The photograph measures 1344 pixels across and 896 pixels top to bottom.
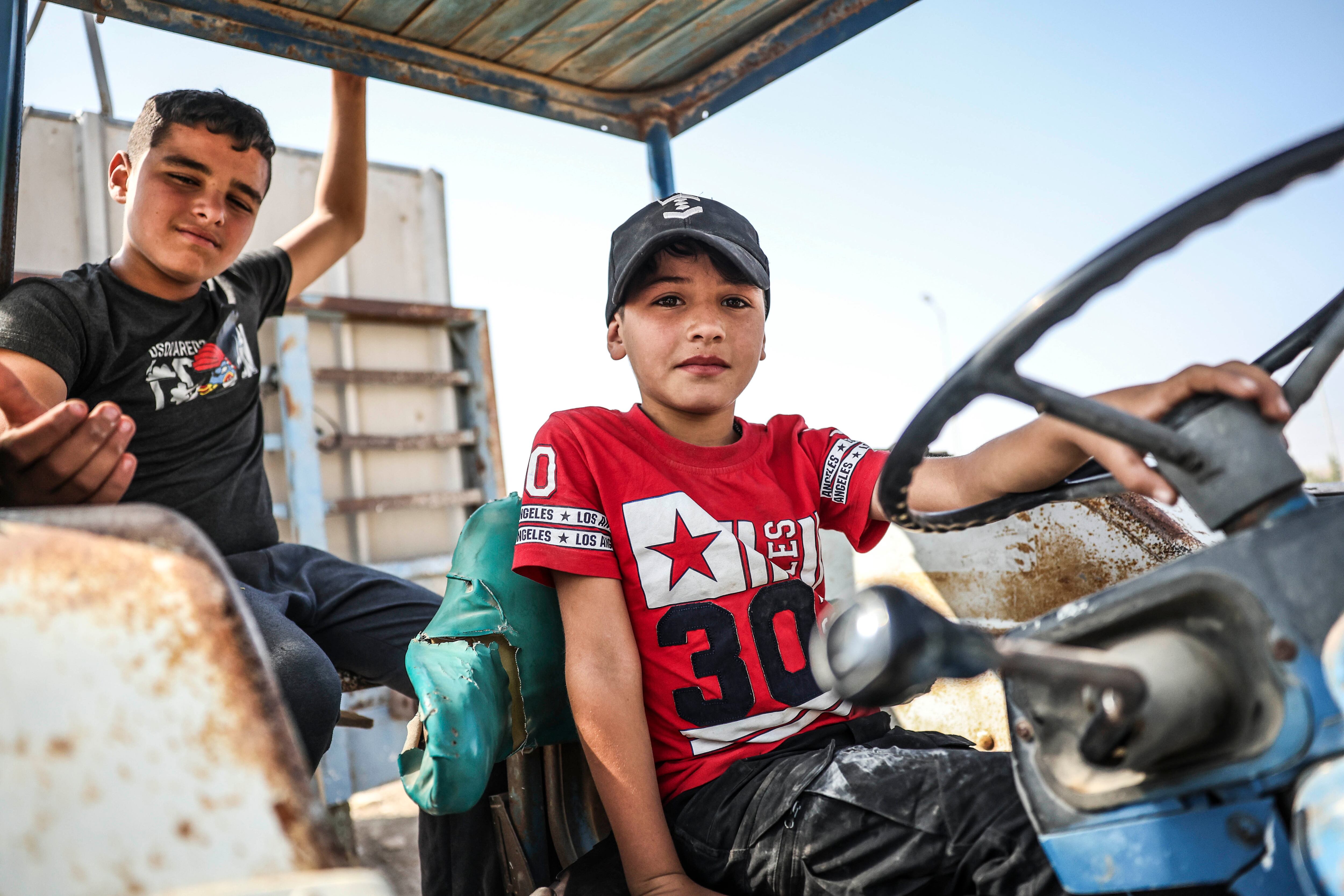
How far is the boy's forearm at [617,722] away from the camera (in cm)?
112

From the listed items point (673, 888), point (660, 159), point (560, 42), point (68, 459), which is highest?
point (560, 42)

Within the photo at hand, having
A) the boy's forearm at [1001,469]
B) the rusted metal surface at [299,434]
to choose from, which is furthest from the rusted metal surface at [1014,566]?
the rusted metal surface at [299,434]

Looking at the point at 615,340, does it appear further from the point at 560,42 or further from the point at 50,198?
the point at 50,198

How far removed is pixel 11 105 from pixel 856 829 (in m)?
1.40

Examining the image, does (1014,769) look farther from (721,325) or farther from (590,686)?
(721,325)

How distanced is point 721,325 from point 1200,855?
934 millimetres

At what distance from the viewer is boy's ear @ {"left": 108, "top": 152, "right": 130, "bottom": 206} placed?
6.22 feet

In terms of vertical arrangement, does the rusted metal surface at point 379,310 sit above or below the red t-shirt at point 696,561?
above

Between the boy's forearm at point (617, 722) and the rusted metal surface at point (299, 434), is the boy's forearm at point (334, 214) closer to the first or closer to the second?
the boy's forearm at point (617, 722)

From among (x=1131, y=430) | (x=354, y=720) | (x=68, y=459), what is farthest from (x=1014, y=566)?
(x=68, y=459)

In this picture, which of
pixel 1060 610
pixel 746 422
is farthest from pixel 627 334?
pixel 1060 610

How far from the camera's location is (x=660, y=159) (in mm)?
2092

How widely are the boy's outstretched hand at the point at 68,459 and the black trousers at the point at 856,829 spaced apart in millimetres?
710

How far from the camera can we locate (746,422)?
1.58 metres
